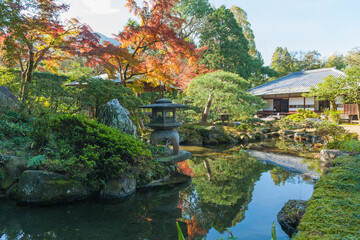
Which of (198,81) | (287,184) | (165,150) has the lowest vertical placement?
(287,184)

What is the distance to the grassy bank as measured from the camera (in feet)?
5.02

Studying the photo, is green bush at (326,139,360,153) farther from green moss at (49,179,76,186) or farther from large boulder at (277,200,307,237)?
green moss at (49,179,76,186)

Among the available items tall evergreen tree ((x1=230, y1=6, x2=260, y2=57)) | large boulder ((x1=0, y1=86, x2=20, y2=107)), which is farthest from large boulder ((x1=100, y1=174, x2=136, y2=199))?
tall evergreen tree ((x1=230, y1=6, x2=260, y2=57))

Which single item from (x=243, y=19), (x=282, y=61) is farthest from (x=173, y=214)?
(x=282, y=61)

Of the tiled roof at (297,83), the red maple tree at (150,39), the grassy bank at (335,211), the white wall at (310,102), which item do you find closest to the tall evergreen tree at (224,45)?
the tiled roof at (297,83)

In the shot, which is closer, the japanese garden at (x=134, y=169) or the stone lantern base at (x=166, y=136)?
the japanese garden at (x=134, y=169)

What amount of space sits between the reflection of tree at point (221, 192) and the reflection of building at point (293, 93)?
46.3 feet

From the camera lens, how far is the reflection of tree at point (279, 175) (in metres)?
5.09

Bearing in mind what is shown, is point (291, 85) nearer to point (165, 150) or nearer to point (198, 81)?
point (198, 81)

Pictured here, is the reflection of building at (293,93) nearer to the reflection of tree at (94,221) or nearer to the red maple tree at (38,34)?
the red maple tree at (38,34)

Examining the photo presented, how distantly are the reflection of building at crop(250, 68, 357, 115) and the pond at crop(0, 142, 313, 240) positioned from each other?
50.6ft

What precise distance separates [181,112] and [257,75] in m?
16.1

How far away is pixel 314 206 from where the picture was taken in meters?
1.99

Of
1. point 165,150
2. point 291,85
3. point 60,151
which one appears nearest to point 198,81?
point 165,150
